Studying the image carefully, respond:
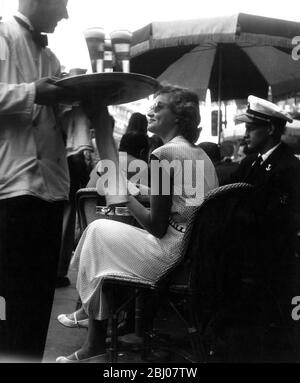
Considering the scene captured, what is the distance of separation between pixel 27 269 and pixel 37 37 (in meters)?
0.80

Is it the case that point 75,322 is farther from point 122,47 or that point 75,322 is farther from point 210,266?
point 122,47

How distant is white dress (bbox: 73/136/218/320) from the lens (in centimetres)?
278

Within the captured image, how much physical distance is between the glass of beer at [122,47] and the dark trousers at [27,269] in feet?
2.50

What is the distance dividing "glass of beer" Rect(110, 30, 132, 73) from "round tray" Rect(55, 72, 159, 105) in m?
0.54

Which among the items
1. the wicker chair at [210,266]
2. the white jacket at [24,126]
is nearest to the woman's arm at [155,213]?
the wicker chair at [210,266]

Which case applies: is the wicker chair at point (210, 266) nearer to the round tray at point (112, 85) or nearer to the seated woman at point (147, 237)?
the seated woman at point (147, 237)

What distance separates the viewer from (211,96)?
266 inches

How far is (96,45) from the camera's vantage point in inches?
96.7

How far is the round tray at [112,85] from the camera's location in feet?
6.02

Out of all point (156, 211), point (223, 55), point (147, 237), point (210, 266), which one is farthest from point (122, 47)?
point (223, 55)
